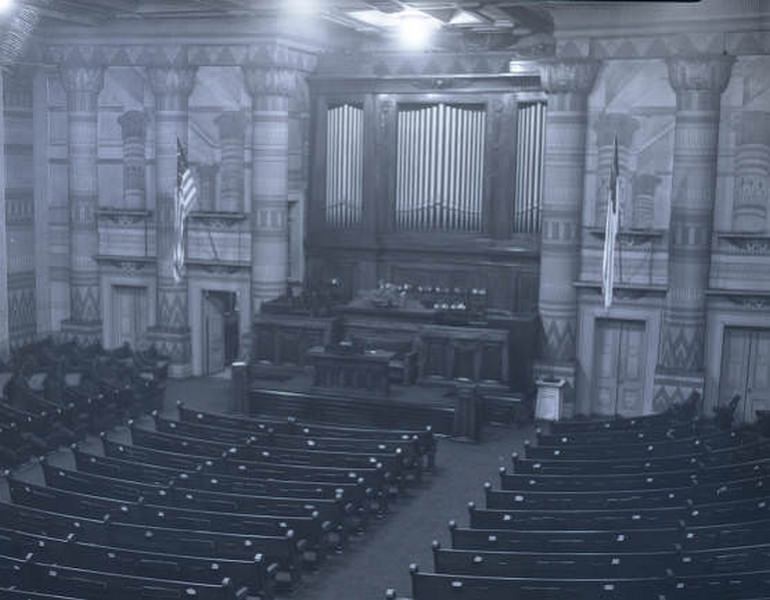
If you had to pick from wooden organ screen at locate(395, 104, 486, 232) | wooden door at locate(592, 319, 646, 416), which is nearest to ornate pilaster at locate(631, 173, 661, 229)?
wooden door at locate(592, 319, 646, 416)

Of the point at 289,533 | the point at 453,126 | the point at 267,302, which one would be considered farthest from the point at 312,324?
the point at 289,533

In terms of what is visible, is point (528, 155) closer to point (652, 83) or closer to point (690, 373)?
point (652, 83)

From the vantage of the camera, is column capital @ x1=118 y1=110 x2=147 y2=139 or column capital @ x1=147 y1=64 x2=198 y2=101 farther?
column capital @ x1=118 y1=110 x2=147 y2=139

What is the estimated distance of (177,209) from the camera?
2456 centimetres

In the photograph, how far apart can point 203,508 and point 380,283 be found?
491 inches

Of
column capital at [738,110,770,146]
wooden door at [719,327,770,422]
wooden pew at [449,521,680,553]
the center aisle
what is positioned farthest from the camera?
wooden door at [719,327,770,422]

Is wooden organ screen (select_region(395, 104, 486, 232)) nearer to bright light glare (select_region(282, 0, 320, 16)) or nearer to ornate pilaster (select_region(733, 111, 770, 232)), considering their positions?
bright light glare (select_region(282, 0, 320, 16))

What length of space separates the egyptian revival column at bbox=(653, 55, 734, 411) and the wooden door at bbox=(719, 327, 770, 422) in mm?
693

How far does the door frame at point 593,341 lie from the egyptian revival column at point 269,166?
7659 millimetres

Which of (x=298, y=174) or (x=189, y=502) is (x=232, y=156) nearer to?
(x=298, y=174)

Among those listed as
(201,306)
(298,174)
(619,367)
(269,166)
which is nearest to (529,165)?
(619,367)

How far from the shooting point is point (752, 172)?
22.2 metres

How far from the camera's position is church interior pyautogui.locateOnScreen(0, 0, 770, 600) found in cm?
1455

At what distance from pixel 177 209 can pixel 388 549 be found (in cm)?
1184
